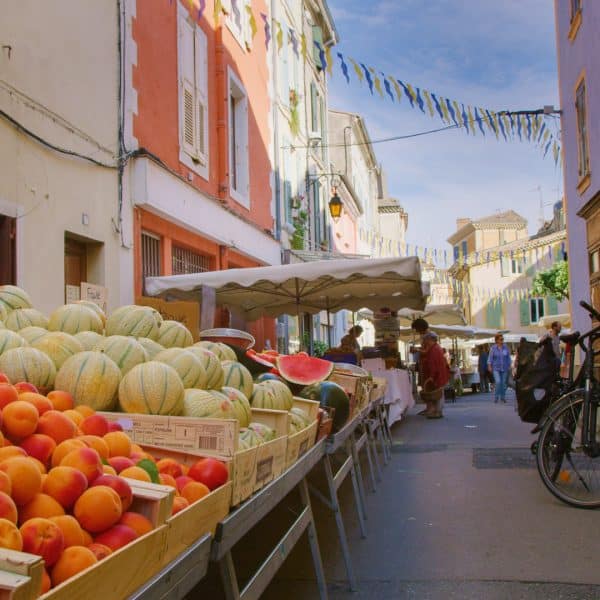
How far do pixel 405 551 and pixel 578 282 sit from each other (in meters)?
10.5

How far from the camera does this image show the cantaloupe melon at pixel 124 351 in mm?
3562

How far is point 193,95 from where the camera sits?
39.9 feet

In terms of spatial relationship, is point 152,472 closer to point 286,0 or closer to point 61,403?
point 61,403

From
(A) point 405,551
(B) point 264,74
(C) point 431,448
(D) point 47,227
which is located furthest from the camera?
(B) point 264,74

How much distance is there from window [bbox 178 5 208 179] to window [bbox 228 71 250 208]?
Answer: 1838 millimetres

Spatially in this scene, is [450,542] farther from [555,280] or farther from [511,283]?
[511,283]

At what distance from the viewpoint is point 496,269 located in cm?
5859

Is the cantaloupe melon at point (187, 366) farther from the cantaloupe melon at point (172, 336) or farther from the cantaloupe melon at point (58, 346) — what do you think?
the cantaloupe melon at point (172, 336)

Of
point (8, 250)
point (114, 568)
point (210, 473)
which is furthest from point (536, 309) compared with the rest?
point (114, 568)

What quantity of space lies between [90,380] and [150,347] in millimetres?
793

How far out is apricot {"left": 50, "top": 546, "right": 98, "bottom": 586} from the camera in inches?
66.1

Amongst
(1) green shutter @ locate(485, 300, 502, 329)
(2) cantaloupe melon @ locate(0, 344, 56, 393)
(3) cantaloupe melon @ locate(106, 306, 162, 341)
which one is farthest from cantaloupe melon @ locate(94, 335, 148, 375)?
(1) green shutter @ locate(485, 300, 502, 329)

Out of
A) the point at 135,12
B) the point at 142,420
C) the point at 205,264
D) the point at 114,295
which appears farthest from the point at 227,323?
the point at 142,420

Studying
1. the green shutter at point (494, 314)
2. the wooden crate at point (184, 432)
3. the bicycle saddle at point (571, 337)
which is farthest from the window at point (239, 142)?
the green shutter at point (494, 314)
